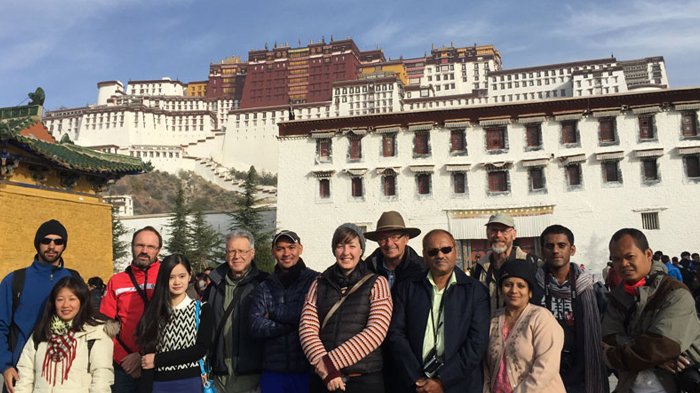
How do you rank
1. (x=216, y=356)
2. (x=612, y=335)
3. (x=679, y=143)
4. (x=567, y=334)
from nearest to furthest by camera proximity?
(x=612, y=335) → (x=567, y=334) → (x=216, y=356) → (x=679, y=143)

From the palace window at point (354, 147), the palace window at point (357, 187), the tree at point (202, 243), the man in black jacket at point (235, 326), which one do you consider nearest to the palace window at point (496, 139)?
the palace window at point (354, 147)

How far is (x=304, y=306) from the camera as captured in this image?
3904 millimetres

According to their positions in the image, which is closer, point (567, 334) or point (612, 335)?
point (612, 335)

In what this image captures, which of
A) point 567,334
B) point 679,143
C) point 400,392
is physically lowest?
point 400,392

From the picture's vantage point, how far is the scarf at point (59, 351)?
3742mm

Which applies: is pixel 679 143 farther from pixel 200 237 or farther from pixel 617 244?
pixel 200 237

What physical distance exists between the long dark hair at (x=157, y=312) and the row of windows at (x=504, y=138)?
870 inches

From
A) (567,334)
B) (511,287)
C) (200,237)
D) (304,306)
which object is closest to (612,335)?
(567,334)

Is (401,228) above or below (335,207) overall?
below

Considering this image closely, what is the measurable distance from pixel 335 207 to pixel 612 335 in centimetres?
2228

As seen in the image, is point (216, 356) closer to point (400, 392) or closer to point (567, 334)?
point (400, 392)

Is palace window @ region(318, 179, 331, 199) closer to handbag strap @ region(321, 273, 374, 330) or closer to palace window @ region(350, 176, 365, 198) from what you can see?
palace window @ region(350, 176, 365, 198)

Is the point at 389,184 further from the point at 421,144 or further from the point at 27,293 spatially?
the point at 27,293

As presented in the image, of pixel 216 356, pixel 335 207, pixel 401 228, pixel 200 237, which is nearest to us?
pixel 216 356
